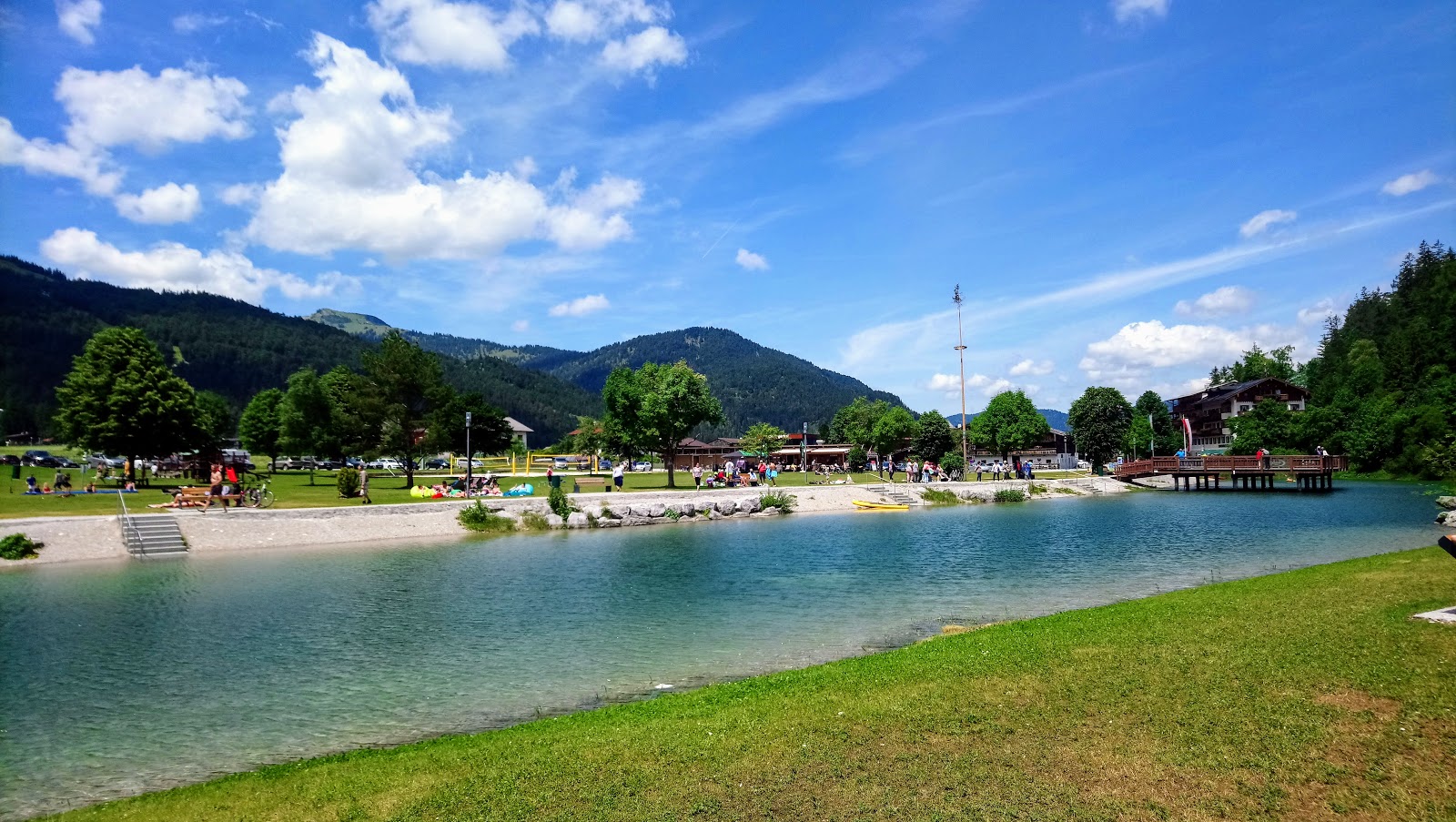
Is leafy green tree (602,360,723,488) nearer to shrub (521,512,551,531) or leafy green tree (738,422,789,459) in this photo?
shrub (521,512,551,531)

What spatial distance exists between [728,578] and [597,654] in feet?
30.3

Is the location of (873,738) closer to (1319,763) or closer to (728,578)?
(1319,763)

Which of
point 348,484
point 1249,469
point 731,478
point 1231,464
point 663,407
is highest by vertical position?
point 663,407

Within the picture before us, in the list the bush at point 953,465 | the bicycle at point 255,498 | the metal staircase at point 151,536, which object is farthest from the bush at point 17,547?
the bush at point 953,465

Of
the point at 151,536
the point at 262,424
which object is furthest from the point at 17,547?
the point at 262,424

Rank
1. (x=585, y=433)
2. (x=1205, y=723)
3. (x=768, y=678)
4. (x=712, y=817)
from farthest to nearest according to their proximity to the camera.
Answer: (x=585, y=433), (x=768, y=678), (x=1205, y=723), (x=712, y=817)

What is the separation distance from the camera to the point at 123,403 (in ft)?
149

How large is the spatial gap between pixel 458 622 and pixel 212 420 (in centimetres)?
6546

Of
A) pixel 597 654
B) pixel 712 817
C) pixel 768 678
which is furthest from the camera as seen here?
pixel 597 654

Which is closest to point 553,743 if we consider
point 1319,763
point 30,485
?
point 1319,763

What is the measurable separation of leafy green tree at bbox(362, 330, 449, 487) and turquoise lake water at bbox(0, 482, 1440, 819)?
23498 mm

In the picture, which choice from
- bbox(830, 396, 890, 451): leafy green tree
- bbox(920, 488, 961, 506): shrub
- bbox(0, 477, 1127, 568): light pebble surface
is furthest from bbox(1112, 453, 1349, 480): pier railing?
bbox(830, 396, 890, 451): leafy green tree

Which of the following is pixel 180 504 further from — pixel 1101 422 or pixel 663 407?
pixel 1101 422

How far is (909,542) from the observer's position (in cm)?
3198
